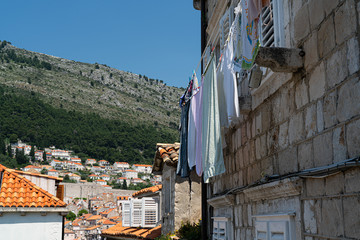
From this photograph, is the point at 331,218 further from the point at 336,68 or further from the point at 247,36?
the point at 247,36

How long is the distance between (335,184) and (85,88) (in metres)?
171

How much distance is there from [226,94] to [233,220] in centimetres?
213

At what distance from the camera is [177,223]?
39.1 feet

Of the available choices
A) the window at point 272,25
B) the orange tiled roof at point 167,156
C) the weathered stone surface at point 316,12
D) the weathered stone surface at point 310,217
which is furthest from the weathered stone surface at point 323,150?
the orange tiled roof at point 167,156

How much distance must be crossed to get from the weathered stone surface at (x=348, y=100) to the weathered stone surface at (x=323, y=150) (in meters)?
0.28

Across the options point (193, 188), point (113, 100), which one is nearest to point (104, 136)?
point (113, 100)

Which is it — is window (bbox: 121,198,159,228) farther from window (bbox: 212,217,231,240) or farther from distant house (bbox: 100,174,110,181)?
distant house (bbox: 100,174,110,181)

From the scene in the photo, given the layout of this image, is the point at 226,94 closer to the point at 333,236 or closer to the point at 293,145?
the point at 293,145

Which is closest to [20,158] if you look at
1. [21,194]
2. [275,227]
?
[21,194]

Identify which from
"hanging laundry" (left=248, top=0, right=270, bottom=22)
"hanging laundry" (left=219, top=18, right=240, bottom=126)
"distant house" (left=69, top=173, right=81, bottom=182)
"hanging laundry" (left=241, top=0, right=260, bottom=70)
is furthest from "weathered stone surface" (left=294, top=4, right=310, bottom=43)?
"distant house" (left=69, top=173, right=81, bottom=182)

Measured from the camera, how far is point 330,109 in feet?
12.2

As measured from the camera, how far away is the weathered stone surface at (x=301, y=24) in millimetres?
4230

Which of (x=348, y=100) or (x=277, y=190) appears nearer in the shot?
(x=348, y=100)

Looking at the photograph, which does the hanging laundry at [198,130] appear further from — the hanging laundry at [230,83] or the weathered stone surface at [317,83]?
the weathered stone surface at [317,83]
